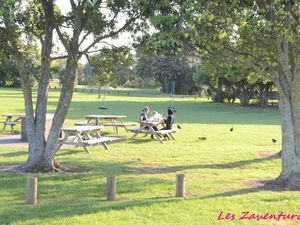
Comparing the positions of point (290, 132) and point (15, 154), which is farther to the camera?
point (15, 154)

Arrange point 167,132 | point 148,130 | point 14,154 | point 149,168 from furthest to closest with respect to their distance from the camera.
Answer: point 148,130 → point 167,132 → point 14,154 → point 149,168

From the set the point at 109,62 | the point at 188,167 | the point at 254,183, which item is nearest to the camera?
the point at 254,183

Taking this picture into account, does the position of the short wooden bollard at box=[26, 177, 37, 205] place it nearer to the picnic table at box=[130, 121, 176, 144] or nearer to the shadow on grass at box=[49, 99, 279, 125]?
the picnic table at box=[130, 121, 176, 144]

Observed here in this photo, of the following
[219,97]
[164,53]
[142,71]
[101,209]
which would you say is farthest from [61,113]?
[142,71]

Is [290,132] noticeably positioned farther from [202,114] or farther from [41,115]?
[202,114]

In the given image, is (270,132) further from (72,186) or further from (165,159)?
(72,186)

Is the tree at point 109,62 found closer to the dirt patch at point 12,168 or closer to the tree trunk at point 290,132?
the dirt patch at point 12,168

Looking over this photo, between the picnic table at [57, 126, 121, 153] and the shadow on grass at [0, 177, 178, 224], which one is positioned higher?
the picnic table at [57, 126, 121, 153]

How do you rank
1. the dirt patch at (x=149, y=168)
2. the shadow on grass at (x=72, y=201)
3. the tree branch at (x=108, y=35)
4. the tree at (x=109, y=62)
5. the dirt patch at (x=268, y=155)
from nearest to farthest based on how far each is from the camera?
the shadow on grass at (x=72, y=201)
the tree branch at (x=108, y=35)
the dirt patch at (x=149, y=168)
the tree at (x=109, y=62)
the dirt patch at (x=268, y=155)

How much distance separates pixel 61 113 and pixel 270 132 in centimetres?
1552

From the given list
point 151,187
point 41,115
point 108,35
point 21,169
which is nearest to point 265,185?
point 151,187

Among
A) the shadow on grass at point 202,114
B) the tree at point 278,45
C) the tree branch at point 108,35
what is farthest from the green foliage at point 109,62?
the shadow on grass at point 202,114

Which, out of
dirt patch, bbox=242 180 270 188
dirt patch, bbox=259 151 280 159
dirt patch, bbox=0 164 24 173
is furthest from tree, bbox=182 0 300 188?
dirt patch, bbox=0 164 24 173

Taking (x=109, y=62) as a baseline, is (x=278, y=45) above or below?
above
